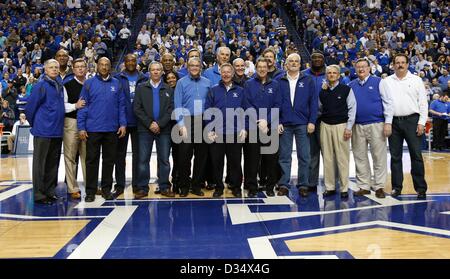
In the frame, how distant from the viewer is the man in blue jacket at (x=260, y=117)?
584cm

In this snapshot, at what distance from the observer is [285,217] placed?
491cm

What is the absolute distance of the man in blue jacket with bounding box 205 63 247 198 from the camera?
576cm

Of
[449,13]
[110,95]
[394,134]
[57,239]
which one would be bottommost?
[57,239]

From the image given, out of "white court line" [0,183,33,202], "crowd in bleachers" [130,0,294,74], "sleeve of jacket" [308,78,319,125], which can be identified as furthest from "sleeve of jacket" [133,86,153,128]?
"crowd in bleachers" [130,0,294,74]

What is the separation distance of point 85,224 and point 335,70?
135 inches

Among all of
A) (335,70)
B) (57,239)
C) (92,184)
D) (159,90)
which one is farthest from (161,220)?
(335,70)

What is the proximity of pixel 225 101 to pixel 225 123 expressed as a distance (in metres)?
0.27

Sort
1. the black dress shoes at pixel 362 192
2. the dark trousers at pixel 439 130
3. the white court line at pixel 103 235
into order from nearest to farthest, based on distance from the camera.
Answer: the white court line at pixel 103 235 → the black dress shoes at pixel 362 192 → the dark trousers at pixel 439 130

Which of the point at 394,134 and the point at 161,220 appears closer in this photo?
the point at 161,220

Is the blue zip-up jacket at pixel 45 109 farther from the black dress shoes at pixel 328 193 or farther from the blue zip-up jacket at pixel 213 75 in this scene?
the black dress shoes at pixel 328 193

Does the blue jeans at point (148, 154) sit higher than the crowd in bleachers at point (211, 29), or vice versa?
the crowd in bleachers at point (211, 29)

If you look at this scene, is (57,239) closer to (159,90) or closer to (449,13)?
(159,90)

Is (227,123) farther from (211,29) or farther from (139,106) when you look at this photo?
(211,29)

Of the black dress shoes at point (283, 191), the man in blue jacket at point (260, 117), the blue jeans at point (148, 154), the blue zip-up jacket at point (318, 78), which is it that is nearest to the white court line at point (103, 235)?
the blue jeans at point (148, 154)
